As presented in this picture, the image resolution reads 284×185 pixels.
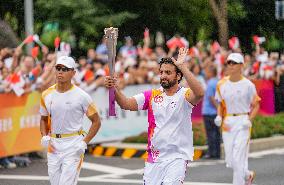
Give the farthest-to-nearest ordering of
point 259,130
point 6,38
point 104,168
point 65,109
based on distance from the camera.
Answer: point 6,38
point 259,130
point 104,168
point 65,109

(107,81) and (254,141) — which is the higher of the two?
(107,81)

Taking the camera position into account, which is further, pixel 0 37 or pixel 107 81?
pixel 0 37

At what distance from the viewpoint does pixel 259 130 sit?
21391 mm

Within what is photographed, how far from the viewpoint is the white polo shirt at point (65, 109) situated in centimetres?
1119

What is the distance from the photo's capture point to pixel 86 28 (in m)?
25.7

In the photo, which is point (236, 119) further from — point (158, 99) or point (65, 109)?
point (158, 99)

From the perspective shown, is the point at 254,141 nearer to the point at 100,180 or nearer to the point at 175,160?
the point at 100,180

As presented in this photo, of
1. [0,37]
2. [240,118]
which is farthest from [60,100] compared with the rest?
[0,37]

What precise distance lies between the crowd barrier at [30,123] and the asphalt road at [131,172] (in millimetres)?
440

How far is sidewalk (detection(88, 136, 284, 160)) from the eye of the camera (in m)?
19.2

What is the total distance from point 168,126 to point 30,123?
8.75m

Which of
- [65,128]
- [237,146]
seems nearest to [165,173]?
[65,128]

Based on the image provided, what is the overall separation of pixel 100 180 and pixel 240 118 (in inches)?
112

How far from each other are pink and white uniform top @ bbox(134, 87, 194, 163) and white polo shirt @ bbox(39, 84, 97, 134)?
156 cm
